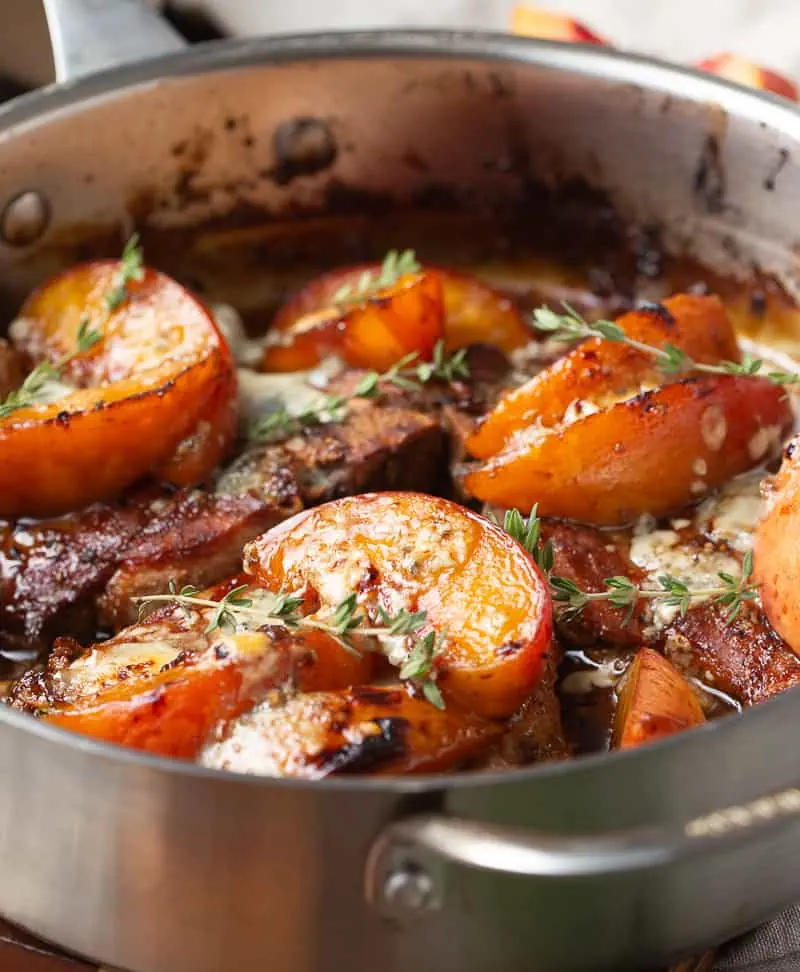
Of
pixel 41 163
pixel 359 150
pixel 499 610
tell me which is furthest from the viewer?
Result: pixel 359 150

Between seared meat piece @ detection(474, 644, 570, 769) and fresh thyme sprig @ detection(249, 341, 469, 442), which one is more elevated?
fresh thyme sprig @ detection(249, 341, 469, 442)

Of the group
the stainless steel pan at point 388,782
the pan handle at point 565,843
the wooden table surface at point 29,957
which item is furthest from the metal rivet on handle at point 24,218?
the pan handle at point 565,843

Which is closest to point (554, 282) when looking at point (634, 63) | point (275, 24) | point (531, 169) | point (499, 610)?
point (531, 169)

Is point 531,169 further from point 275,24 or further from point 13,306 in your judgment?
point 275,24

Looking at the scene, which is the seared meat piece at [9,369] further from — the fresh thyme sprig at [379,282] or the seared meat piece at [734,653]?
the seared meat piece at [734,653]

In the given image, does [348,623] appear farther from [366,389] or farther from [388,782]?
[366,389]

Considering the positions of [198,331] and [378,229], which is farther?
[378,229]

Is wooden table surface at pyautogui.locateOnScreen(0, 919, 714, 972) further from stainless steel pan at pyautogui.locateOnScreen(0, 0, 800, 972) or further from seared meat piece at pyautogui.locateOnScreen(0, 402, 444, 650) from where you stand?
seared meat piece at pyautogui.locateOnScreen(0, 402, 444, 650)

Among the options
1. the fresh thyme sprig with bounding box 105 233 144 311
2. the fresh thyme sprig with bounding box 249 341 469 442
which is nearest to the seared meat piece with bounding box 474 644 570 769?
the fresh thyme sprig with bounding box 249 341 469 442
